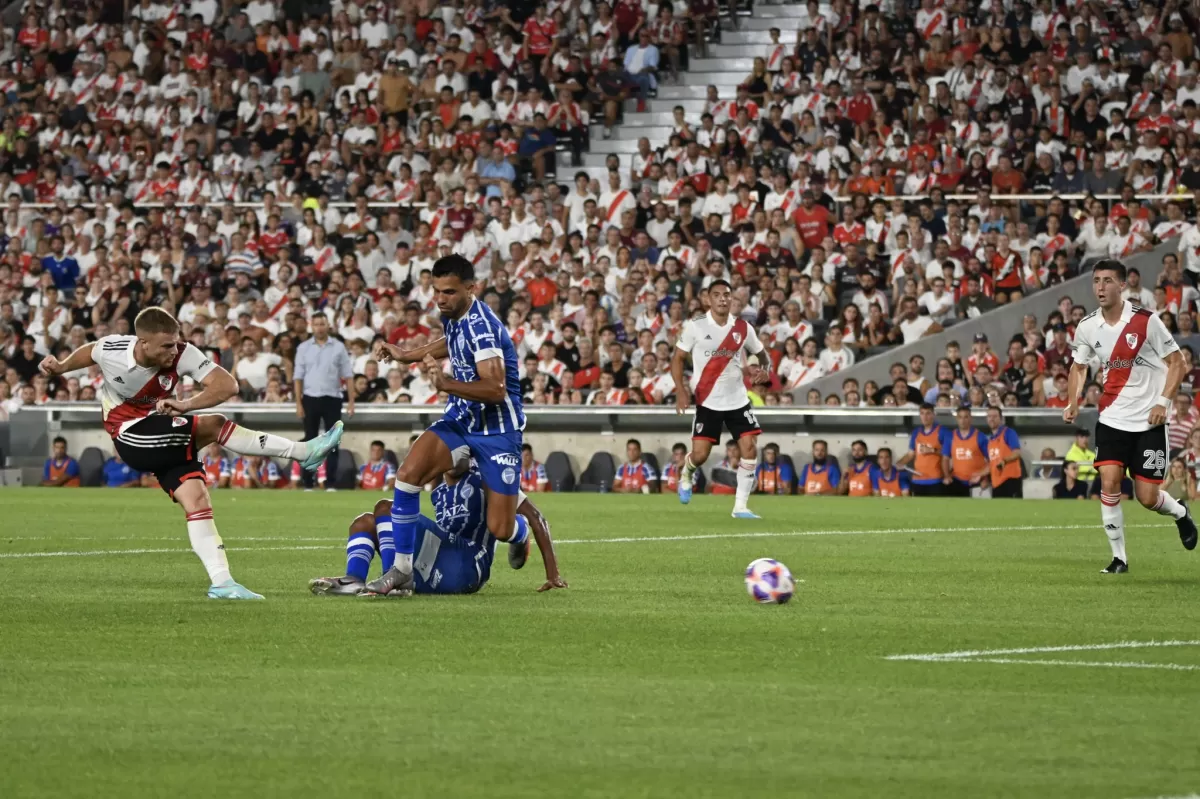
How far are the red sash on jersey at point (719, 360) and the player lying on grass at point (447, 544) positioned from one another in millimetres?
9632

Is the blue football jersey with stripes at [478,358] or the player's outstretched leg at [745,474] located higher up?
the blue football jersey with stripes at [478,358]

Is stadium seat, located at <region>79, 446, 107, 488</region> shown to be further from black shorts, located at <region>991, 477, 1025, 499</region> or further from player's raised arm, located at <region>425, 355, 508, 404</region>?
player's raised arm, located at <region>425, 355, 508, 404</region>

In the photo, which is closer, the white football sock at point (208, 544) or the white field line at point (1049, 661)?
the white field line at point (1049, 661)

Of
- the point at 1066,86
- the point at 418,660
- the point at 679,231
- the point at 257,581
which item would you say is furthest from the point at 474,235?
the point at 418,660

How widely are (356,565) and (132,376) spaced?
175 cm

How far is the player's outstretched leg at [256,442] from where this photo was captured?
11820 millimetres

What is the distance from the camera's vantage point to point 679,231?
3023 cm

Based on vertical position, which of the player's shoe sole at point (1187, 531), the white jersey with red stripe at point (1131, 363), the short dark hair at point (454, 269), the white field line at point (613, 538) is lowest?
the white field line at point (613, 538)

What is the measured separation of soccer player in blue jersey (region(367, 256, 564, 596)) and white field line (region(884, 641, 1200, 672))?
322 centimetres

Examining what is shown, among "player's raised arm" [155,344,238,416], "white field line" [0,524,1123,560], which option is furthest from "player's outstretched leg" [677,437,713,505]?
"player's raised arm" [155,344,238,416]

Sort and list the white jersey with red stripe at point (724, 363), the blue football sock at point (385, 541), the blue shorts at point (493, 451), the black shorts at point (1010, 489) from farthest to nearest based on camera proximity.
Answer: the black shorts at point (1010, 489), the white jersey with red stripe at point (724, 363), the blue football sock at point (385, 541), the blue shorts at point (493, 451)

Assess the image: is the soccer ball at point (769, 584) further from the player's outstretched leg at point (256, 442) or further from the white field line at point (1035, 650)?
the player's outstretched leg at point (256, 442)

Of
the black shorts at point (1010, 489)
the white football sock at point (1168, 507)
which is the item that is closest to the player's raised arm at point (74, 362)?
the white football sock at point (1168, 507)

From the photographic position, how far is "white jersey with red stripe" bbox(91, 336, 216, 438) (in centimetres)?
1148
